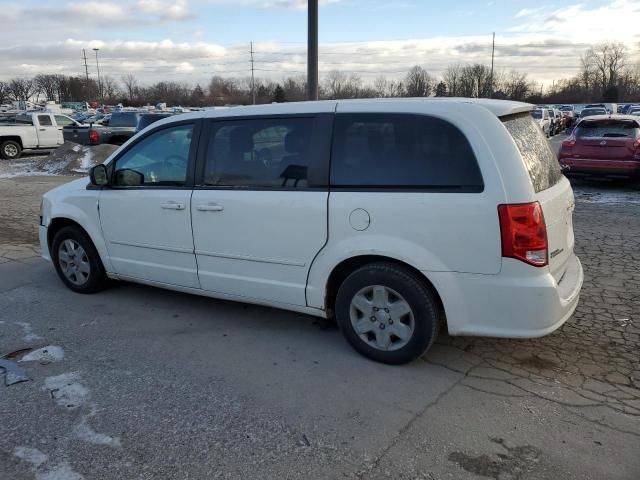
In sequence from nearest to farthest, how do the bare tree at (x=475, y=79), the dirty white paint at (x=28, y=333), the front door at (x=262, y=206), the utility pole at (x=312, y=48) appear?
the front door at (x=262, y=206)
the dirty white paint at (x=28, y=333)
the utility pole at (x=312, y=48)
the bare tree at (x=475, y=79)

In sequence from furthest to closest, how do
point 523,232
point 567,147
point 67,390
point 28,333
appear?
point 567,147
point 28,333
point 67,390
point 523,232

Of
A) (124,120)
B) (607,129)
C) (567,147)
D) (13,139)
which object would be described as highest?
(124,120)

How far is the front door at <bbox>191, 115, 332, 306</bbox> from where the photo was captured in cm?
379

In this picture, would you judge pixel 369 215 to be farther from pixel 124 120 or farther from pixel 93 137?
pixel 124 120

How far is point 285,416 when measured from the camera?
314cm

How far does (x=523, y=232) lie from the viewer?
318cm

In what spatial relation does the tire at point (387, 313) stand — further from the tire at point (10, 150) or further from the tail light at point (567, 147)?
the tire at point (10, 150)

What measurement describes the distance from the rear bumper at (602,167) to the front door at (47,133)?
18.7 m

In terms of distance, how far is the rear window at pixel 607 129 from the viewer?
11.5 meters

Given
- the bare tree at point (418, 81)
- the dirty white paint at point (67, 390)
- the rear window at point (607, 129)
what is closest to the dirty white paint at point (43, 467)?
the dirty white paint at point (67, 390)

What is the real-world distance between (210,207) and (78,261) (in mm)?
1893

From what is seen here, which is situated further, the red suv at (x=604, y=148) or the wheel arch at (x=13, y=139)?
the wheel arch at (x=13, y=139)

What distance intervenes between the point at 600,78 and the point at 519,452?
11458cm

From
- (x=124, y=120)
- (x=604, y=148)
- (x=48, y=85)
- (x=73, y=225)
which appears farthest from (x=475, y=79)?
(x=48, y=85)
